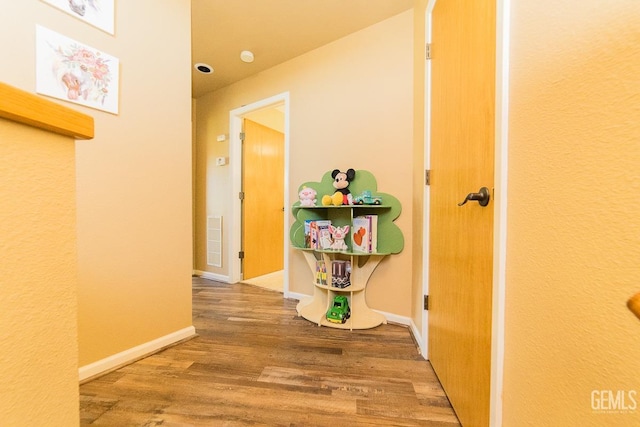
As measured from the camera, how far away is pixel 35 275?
→ 16.2 inches

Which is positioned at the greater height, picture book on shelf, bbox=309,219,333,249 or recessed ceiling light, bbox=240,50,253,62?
recessed ceiling light, bbox=240,50,253,62

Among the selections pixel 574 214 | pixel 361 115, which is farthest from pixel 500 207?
pixel 361 115

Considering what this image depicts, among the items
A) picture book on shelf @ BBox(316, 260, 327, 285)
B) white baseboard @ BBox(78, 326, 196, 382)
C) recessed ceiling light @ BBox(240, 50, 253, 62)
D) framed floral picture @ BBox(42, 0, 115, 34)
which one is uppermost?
recessed ceiling light @ BBox(240, 50, 253, 62)

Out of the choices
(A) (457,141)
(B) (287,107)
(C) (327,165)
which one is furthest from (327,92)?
(A) (457,141)

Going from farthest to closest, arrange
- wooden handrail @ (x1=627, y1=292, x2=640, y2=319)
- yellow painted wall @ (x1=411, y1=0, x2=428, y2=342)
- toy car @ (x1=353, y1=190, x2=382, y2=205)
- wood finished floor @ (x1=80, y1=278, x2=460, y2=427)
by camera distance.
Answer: toy car @ (x1=353, y1=190, x2=382, y2=205) → yellow painted wall @ (x1=411, y1=0, x2=428, y2=342) → wood finished floor @ (x1=80, y1=278, x2=460, y2=427) → wooden handrail @ (x1=627, y1=292, x2=640, y2=319)

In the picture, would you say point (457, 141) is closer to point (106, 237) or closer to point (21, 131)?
point (21, 131)

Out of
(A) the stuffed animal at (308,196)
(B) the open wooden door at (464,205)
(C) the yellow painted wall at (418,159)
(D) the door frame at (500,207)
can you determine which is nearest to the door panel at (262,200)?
(A) the stuffed animal at (308,196)

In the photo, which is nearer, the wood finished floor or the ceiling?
the wood finished floor

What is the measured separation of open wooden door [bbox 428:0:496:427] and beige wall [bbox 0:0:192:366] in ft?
5.31

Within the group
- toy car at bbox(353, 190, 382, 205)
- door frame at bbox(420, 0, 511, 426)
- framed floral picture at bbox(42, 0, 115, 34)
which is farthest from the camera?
toy car at bbox(353, 190, 382, 205)

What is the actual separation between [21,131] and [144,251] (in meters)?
1.25

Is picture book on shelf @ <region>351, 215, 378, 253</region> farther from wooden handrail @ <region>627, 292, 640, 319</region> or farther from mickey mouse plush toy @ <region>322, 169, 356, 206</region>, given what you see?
wooden handrail @ <region>627, 292, 640, 319</region>

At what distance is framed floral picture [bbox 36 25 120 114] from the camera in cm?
107

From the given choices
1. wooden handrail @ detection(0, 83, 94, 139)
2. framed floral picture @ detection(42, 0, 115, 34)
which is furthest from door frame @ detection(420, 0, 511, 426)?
framed floral picture @ detection(42, 0, 115, 34)
